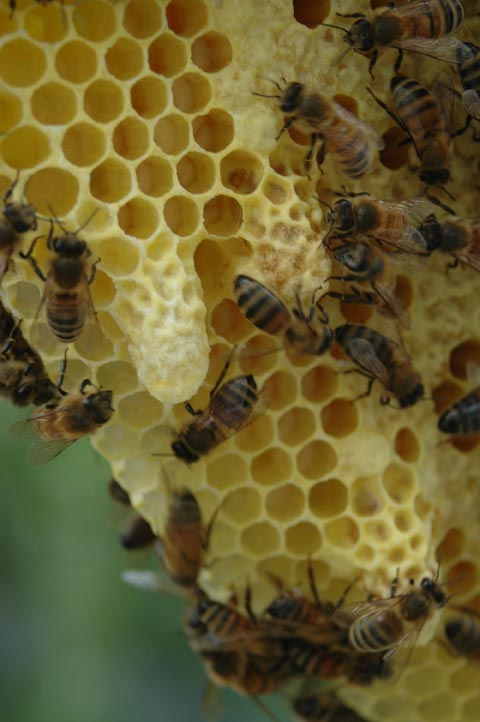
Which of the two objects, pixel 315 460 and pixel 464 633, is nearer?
pixel 315 460

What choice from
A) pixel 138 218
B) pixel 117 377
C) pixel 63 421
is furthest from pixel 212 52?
pixel 63 421

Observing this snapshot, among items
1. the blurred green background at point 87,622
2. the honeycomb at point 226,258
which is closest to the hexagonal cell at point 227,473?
the honeycomb at point 226,258

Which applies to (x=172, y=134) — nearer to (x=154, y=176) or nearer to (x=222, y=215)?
(x=154, y=176)

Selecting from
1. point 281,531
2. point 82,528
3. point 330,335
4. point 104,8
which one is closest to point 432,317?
point 330,335

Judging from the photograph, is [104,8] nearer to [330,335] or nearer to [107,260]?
[107,260]

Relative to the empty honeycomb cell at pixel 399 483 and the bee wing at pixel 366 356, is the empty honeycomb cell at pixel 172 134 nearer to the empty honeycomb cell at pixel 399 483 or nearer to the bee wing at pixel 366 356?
the bee wing at pixel 366 356

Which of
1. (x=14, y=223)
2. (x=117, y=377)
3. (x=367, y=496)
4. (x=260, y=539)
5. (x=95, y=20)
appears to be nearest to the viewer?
(x=14, y=223)

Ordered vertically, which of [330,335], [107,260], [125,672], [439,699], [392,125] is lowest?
[125,672]

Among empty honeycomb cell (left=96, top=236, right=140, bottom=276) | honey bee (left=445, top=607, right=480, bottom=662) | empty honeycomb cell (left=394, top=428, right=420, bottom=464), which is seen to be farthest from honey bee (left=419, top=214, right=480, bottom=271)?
honey bee (left=445, top=607, right=480, bottom=662)
